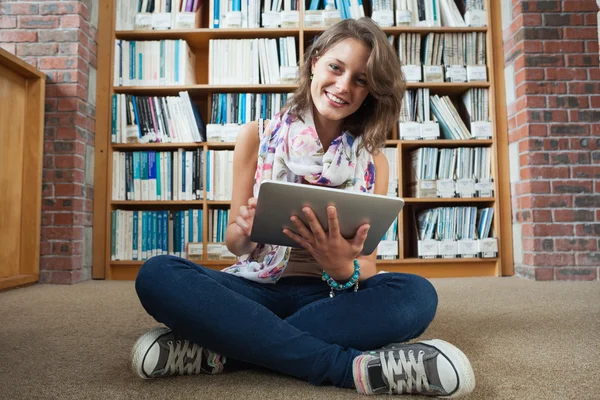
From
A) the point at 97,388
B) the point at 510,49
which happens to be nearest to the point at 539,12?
the point at 510,49

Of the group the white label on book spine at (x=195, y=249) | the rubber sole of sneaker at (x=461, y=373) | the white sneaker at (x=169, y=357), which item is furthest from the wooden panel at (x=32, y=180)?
the rubber sole of sneaker at (x=461, y=373)

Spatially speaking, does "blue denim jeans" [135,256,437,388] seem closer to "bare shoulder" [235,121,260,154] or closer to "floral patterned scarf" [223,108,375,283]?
Result: "floral patterned scarf" [223,108,375,283]

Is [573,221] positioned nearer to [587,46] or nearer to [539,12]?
[587,46]

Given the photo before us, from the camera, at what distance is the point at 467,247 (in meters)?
2.64

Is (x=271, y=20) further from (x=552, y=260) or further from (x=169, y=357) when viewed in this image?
(x=169, y=357)

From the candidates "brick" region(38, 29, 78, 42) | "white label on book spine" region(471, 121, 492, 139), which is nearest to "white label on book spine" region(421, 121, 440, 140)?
"white label on book spine" region(471, 121, 492, 139)

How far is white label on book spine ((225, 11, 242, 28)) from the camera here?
2.73 metres

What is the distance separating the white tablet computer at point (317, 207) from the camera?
2.54 ft

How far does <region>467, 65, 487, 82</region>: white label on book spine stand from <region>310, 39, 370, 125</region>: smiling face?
1.83 metres

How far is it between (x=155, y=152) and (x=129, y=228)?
1.52 feet

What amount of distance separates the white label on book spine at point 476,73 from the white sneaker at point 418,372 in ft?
7.45

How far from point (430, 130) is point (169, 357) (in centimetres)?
220

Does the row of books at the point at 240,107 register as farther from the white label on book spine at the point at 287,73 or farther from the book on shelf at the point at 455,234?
the book on shelf at the point at 455,234

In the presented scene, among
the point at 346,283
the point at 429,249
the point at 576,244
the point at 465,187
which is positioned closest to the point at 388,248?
the point at 429,249
